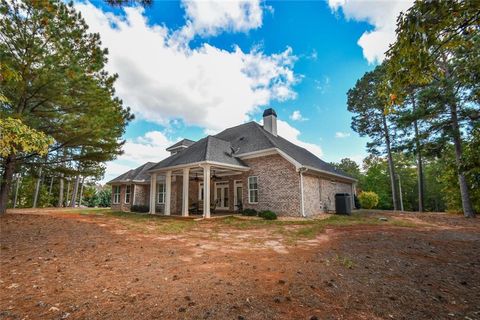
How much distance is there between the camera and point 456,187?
14.5 meters

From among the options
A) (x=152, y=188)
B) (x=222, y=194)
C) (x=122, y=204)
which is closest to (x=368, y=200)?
(x=222, y=194)

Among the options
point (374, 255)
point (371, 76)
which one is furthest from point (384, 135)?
point (374, 255)

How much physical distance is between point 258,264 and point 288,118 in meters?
18.3

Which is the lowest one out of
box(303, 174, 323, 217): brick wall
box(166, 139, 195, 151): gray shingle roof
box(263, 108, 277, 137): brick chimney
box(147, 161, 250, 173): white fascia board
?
box(303, 174, 323, 217): brick wall

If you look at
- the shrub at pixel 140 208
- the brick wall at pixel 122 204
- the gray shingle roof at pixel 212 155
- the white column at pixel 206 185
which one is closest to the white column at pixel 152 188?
the gray shingle roof at pixel 212 155

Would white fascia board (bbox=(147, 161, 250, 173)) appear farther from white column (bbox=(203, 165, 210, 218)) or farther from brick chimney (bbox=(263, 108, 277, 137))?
brick chimney (bbox=(263, 108, 277, 137))

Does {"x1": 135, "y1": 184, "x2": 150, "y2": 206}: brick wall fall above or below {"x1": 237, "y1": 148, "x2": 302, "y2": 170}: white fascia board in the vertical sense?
below

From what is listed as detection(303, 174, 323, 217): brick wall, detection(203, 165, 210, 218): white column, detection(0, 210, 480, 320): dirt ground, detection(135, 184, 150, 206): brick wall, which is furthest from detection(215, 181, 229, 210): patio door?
detection(0, 210, 480, 320): dirt ground

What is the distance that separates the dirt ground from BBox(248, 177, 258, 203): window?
25.4ft

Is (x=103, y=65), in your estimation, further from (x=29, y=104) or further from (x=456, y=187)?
(x=456, y=187)

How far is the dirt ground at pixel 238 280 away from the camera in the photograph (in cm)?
243

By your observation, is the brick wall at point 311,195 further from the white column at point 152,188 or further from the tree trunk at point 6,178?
the tree trunk at point 6,178

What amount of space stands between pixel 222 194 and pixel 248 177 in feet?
11.1

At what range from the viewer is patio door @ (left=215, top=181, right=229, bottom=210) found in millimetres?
16297
